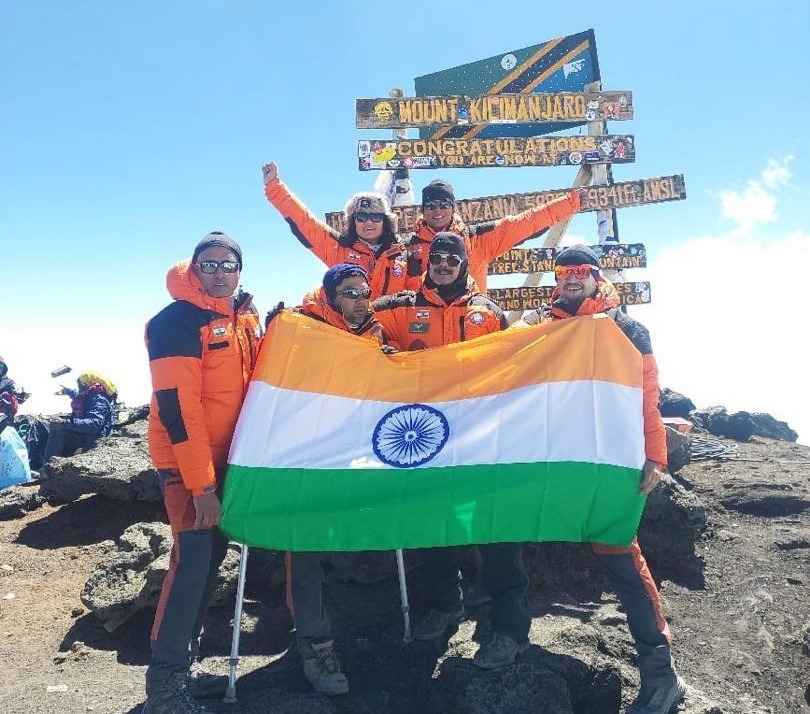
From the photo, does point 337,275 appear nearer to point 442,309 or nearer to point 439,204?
point 442,309

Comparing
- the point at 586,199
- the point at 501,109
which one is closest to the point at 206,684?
the point at 586,199

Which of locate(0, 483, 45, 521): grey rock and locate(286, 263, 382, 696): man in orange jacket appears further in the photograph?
locate(0, 483, 45, 521): grey rock

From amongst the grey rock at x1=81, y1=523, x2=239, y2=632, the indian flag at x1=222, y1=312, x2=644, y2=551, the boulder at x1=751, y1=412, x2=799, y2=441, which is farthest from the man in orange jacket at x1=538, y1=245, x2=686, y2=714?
the boulder at x1=751, y1=412, x2=799, y2=441

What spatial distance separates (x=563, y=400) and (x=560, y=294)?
89 centimetres

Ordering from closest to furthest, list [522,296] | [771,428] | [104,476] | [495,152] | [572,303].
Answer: [572,303], [104,476], [495,152], [522,296], [771,428]

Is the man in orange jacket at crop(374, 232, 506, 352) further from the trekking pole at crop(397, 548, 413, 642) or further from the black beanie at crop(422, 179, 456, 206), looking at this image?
the trekking pole at crop(397, 548, 413, 642)

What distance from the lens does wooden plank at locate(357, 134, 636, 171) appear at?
11164mm

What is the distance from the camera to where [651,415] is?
4453mm

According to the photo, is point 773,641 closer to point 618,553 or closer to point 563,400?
point 618,553

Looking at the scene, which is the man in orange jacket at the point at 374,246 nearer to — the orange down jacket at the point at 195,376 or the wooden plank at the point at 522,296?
the orange down jacket at the point at 195,376

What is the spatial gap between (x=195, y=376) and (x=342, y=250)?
2629mm

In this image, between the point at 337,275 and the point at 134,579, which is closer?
the point at 337,275

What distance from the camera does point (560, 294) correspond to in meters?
4.85

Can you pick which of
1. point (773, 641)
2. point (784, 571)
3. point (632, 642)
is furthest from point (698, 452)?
point (632, 642)
